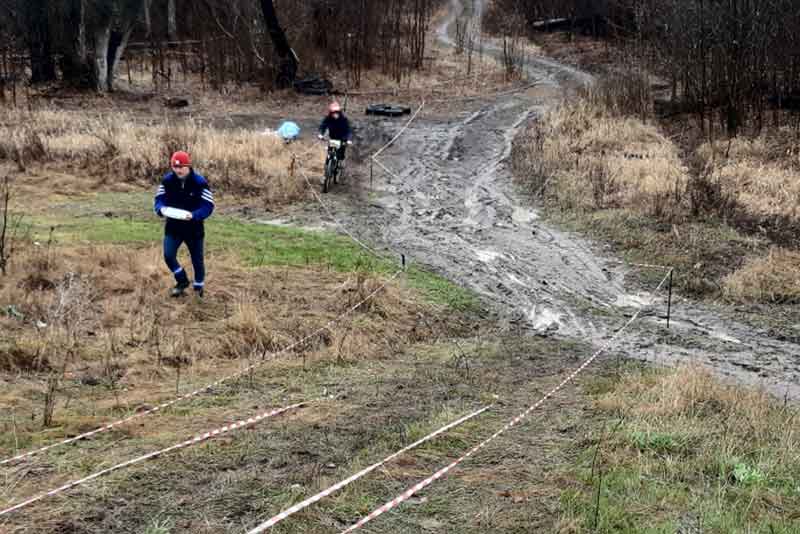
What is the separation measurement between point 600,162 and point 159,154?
9050 mm

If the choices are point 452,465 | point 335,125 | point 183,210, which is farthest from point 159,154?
point 452,465

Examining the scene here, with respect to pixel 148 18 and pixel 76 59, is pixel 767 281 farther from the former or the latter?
pixel 148 18

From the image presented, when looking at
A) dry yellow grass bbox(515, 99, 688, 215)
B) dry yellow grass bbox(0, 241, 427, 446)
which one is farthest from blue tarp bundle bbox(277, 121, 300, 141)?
dry yellow grass bbox(0, 241, 427, 446)

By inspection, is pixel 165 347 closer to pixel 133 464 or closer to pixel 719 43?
pixel 133 464

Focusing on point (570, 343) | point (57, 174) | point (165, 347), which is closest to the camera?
point (165, 347)

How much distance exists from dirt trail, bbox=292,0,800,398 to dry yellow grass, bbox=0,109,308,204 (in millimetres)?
1648

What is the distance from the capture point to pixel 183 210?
344 inches

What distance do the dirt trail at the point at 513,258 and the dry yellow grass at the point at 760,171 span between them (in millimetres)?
3137

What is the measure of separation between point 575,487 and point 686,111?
16793 mm

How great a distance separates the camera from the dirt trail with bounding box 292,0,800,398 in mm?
8977

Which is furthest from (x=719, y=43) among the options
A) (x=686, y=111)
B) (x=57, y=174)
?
(x=57, y=174)

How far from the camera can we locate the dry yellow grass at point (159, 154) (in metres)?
15.7

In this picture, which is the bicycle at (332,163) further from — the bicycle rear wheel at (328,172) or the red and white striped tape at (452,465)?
the red and white striped tape at (452,465)

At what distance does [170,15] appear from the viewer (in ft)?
112
